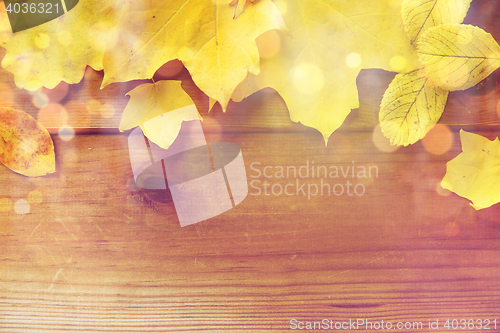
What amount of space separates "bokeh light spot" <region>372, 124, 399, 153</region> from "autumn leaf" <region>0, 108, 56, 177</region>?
49 cm

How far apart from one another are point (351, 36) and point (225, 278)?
383 millimetres

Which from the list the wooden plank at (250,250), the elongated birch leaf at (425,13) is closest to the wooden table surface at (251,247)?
the wooden plank at (250,250)

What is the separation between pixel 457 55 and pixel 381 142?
5.8 inches

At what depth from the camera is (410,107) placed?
14.1 inches

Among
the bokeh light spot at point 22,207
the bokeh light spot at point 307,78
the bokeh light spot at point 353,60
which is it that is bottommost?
the bokeh light spot at point 22,207

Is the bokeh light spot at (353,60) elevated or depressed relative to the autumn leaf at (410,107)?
elevated

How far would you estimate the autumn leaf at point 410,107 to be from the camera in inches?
14.0

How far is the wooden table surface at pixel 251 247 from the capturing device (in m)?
0.39

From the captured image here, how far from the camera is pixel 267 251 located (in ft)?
1.31

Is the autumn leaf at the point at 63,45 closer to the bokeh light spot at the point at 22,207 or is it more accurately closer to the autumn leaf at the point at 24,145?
the autumn leaf at the point at 24,145

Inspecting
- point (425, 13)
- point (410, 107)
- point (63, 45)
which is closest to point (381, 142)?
point (410, 107)

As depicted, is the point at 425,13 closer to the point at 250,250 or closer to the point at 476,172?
the point at 476,172

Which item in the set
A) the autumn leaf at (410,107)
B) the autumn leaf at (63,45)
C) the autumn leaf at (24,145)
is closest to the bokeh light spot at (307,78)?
the autumn leaf at (410,107)

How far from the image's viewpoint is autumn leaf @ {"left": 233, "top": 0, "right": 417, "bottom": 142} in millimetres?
314
